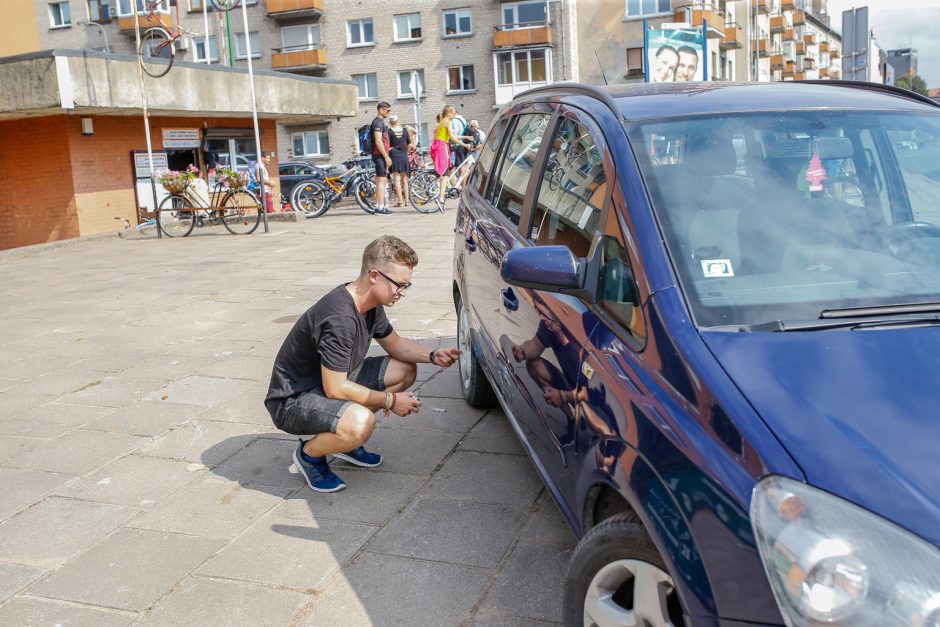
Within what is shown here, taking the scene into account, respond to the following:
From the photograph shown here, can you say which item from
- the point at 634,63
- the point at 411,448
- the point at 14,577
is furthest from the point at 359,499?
the point at 634,63

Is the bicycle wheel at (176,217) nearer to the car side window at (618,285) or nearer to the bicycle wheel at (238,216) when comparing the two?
the bicycle wheel at (238,216)

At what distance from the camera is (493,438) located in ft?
15.8

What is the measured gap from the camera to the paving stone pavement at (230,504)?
10.6 feet

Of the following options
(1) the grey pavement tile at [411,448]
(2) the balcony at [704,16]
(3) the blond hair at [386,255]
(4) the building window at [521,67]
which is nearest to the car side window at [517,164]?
(3) the blond hair at [386,255]

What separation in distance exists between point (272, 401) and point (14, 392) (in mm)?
2906

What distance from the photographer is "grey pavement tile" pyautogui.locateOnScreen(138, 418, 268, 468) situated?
4.80m

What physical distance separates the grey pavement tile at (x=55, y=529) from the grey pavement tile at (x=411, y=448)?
1.23 metres

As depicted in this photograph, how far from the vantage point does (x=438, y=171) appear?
17.6 m

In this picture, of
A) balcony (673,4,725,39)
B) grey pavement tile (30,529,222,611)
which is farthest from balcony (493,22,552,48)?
grey pavement tile (30,529,222,611)

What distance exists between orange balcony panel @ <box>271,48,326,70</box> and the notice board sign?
36.1 m

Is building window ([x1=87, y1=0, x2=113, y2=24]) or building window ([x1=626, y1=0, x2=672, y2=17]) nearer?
building window ([x1=626, y1=0, x2=672, y2=17])

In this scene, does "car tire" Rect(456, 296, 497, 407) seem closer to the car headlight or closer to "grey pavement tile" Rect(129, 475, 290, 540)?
"grey pavement tile" Rect(129, 475, 290, 540)

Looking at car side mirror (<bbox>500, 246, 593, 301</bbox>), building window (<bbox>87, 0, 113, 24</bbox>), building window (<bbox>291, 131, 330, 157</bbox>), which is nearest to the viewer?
car side mirror (<bbox>500, 246, 593, 301</bbox>)

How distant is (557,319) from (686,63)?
13.5 meters
